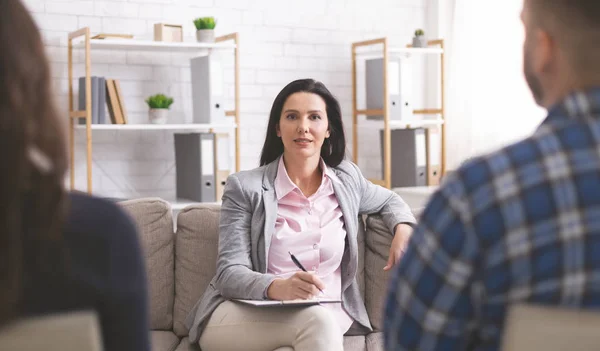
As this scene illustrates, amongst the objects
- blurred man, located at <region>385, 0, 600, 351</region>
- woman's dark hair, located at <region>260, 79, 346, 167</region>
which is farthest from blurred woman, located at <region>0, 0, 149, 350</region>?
woman's dark hair, located at <region>260, 79, 346, 167</region>

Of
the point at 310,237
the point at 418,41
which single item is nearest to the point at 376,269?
the point at 310,237

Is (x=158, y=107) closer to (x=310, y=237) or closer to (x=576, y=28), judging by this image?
(x=310, y=237)

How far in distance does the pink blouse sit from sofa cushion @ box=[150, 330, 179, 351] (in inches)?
15.0

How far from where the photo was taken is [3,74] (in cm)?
90

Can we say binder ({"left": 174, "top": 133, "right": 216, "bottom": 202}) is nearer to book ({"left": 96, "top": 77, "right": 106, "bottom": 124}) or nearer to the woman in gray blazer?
book ({"left": 96, "top": 77, "right": 106, "bottom": 124})

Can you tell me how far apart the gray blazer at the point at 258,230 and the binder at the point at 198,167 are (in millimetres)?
1473

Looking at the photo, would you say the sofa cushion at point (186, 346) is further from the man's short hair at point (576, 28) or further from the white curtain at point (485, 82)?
the white curtain at point (485, 82)

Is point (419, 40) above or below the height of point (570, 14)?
above

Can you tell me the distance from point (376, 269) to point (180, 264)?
26.4 inches

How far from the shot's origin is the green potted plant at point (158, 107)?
433 centimetres

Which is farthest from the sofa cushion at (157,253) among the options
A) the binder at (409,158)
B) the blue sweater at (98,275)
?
the binder at (409,158)

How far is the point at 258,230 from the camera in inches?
106

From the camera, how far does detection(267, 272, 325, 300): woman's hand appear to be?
2.38 metres

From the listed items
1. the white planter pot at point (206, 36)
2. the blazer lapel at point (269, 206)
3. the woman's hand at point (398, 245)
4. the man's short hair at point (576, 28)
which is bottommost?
the woman's hand at point (398, 245)
